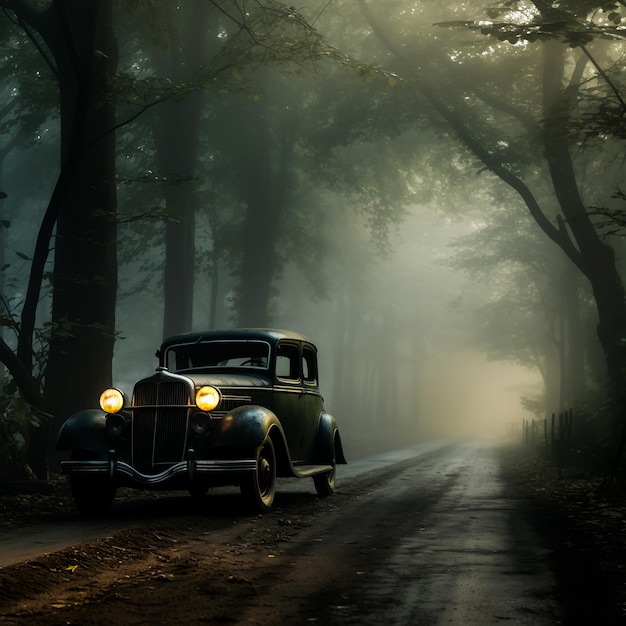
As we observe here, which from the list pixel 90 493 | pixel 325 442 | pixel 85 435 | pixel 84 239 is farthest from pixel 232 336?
pixel 84 239

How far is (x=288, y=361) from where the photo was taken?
477 inches

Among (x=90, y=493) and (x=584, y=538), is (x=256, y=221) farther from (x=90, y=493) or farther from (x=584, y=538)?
(x=584, y=538)

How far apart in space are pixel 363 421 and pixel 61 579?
148ft

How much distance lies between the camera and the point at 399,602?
5.34 m

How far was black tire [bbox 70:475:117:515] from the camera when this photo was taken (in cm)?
980

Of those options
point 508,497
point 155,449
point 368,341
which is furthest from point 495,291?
point 155,449

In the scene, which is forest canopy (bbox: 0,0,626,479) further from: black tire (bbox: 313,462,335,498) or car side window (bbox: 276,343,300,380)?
black tire (bbox: 313,462,335,498)

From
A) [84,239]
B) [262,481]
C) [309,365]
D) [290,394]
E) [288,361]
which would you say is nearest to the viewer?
[262,481]

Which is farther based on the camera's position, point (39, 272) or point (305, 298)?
point (305, 298)

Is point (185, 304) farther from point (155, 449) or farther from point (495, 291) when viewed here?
point (495, 291)

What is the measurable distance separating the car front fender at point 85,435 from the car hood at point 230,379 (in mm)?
1108

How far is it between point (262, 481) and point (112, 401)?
73.8 inches

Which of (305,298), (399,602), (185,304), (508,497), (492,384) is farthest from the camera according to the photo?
(492,384)

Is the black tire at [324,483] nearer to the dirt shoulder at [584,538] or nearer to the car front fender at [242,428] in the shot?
the car front fender at [242,428]
